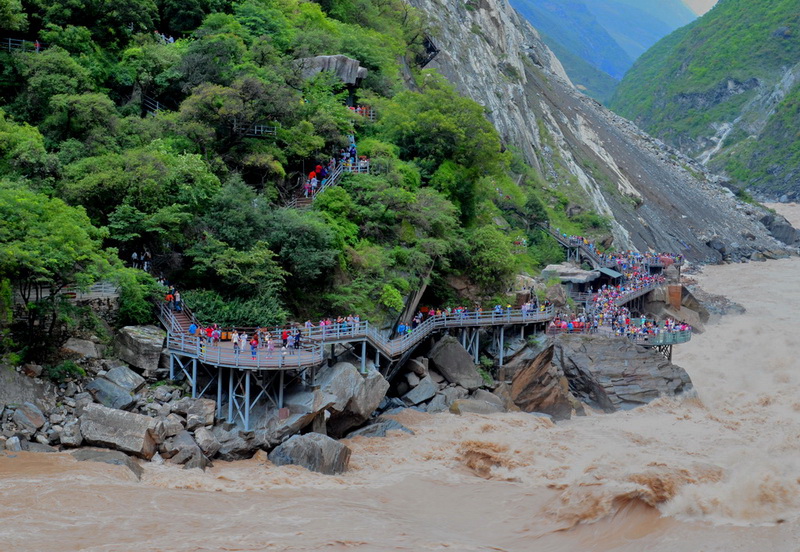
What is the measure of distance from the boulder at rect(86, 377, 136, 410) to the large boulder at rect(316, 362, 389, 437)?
6.09m

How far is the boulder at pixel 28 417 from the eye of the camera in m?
22.9

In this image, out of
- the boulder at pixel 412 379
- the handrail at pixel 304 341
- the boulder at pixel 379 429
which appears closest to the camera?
the handrail at pixel 304 341

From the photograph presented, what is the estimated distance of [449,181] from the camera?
4003 cm

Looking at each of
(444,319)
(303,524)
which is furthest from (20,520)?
(444,319)

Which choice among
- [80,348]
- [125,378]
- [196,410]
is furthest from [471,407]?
[80,348]

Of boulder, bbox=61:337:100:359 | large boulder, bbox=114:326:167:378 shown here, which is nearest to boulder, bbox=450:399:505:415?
large boulder, bbox=114:326:167:378

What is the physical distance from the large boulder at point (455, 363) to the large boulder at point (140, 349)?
12.0 m

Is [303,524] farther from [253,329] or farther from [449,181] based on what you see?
[449,181]

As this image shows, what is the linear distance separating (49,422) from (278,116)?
1761 centimetres

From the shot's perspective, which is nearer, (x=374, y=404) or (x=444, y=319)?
(x=374, y=404)

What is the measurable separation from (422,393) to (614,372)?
993cm

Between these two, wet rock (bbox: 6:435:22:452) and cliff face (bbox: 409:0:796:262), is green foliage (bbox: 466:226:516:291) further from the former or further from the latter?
cliff face (bbox: 409:0:796:262)

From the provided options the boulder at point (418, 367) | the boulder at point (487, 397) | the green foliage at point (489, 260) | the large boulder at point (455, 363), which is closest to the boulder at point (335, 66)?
the green foliage at point (489, 260)

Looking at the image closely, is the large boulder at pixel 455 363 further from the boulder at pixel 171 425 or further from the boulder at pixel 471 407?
the boulder at pixel 171 425
